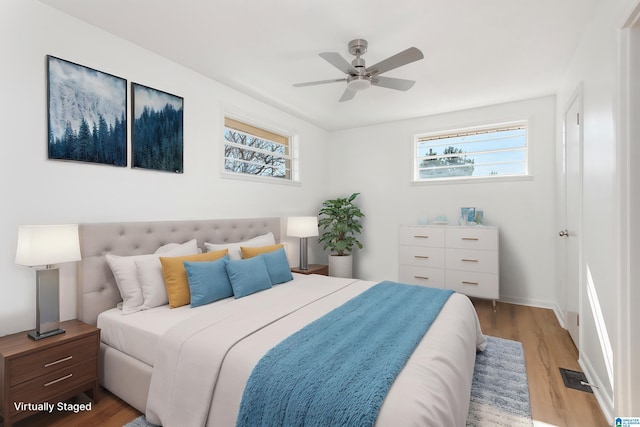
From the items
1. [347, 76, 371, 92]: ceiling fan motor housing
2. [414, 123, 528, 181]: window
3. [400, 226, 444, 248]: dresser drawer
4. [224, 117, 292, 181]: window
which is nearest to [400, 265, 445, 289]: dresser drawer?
[400, 226, 444, 248]: dresser drawer

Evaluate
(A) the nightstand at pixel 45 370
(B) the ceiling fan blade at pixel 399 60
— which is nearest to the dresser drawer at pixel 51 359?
(A) the nightstand at pixel 45 370

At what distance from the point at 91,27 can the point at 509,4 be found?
9.82 ft

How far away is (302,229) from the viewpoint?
4.05 m

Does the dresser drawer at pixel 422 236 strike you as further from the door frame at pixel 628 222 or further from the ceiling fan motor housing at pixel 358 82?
the door frame at pixel 628 222

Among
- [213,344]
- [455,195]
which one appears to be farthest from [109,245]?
[455,195]

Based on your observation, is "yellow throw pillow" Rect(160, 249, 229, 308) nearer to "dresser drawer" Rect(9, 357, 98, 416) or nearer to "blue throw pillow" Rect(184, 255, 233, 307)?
"blue throw pillow" Rect(184, 255, 233, 307)

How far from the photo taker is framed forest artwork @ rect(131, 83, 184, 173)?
2619 mm

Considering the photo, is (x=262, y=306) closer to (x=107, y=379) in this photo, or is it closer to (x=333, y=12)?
(x=107, y=379)

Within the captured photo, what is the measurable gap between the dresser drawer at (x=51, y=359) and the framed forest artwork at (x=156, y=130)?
1388 millimetres

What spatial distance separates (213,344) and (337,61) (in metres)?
2.06

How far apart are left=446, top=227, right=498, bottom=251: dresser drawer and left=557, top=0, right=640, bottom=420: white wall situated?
4.82 feet

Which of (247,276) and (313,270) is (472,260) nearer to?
(313,270)

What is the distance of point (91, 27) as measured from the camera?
7.63 feet

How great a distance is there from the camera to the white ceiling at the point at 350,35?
2.16 m
